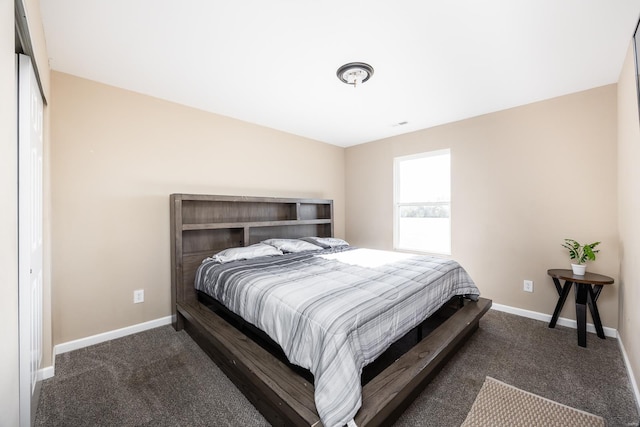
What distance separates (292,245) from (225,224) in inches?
32.0

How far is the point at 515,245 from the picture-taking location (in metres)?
3.05

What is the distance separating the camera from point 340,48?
6.46 feet

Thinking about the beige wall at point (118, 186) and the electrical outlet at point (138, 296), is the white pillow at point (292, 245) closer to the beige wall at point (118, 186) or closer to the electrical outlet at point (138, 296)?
the beige wall at point (118, 186)

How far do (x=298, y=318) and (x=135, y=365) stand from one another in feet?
5.08

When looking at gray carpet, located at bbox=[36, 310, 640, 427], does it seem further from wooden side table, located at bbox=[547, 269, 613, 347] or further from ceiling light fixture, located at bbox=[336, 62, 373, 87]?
ceiling light fixture, located at bbox=[336, 62, 373, 87]

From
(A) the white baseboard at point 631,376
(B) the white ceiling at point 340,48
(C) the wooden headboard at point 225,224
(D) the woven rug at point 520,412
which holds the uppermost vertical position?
(B) the white ceiling at point 340,48

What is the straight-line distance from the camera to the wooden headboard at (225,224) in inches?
106

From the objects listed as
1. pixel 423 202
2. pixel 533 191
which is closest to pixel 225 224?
pixel 423 202

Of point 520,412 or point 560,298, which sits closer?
point 520,412

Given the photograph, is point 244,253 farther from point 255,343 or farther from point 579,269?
point 579,269

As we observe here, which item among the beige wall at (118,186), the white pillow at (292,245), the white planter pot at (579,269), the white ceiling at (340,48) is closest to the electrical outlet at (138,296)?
the beige wall at (118,186)

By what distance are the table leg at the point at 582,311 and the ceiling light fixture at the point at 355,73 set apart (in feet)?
8.86

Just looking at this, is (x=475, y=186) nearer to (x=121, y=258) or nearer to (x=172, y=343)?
(x=172, y=343)

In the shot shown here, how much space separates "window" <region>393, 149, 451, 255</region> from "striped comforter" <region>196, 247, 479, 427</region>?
3.91 feet
